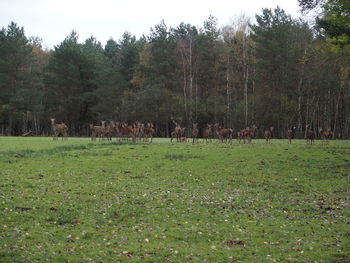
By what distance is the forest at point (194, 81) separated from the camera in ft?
189

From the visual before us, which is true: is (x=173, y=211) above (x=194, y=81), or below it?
below

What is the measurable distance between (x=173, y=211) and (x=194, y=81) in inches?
2188

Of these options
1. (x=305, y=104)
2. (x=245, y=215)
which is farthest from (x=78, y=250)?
(x=305, y=104)

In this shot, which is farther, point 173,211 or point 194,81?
point 194,81

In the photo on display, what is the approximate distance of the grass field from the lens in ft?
29.7

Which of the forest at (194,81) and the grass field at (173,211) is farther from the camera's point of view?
the forest at (194,81)

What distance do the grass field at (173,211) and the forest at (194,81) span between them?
35.4 meters

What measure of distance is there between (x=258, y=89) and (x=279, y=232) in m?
53.2

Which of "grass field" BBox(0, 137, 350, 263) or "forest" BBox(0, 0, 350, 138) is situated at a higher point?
"forest" BBox(0, 0, 350, 138)

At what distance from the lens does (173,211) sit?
12.7 metres

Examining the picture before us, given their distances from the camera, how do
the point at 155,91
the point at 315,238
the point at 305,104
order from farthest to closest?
the point at 155,91, the point at 305,104, the point at 315,238

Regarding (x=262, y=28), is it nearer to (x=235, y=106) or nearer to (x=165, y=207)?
(x=235, y=106)

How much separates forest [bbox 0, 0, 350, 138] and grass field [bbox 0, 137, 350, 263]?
35425 mm

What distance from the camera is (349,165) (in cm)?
2245
